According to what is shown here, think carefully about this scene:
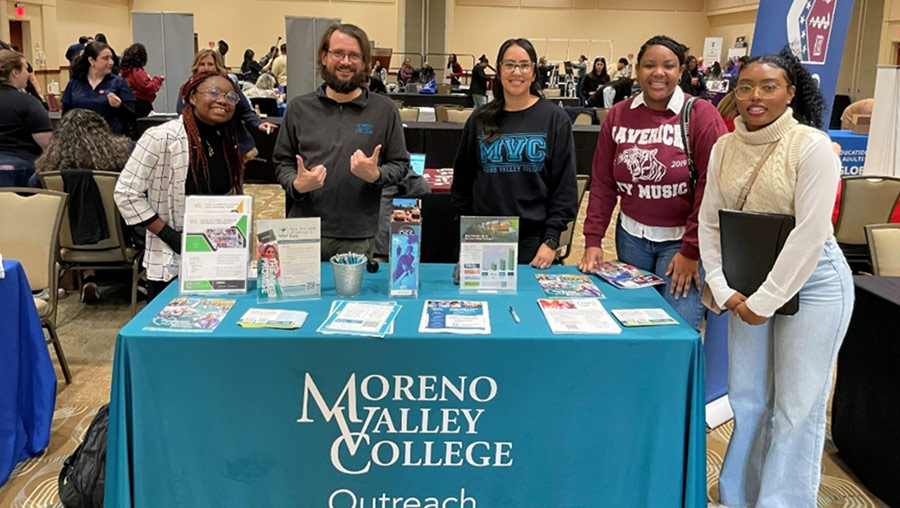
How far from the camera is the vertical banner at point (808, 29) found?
302 centimetres

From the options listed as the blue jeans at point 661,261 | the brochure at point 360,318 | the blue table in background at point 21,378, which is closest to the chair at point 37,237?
the blue table in background at point 21,378

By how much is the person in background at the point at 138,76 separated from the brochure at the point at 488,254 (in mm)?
5479

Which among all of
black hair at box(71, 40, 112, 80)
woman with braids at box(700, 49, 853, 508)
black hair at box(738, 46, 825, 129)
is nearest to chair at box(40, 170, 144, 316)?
black hair at box(71, 40, 112, 80)

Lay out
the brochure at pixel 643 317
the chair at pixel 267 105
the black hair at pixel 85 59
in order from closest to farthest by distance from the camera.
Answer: the brochure at pixel 643 317 → the black hair at pixel 85 59 → the chair at pixel 267 105

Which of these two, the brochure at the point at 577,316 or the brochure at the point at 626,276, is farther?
the brochure at the point at 626,276

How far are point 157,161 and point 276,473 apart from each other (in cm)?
123

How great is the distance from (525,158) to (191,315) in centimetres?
111

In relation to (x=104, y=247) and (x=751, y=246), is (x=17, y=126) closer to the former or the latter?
(x=104, y=247)

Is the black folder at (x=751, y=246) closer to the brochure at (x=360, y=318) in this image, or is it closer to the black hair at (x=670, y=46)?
the black hair at (x=670, y=46)

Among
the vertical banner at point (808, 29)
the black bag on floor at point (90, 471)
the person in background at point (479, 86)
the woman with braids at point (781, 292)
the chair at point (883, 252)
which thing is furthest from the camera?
the person in background at point (479, 86)

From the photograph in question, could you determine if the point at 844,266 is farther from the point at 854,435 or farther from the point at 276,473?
the point at 276,473

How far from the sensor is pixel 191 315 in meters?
1.99

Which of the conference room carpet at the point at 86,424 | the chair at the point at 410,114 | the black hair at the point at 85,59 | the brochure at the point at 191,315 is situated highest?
the black hair at the point at 85,59

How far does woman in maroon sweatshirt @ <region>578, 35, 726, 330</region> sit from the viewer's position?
2297mm
